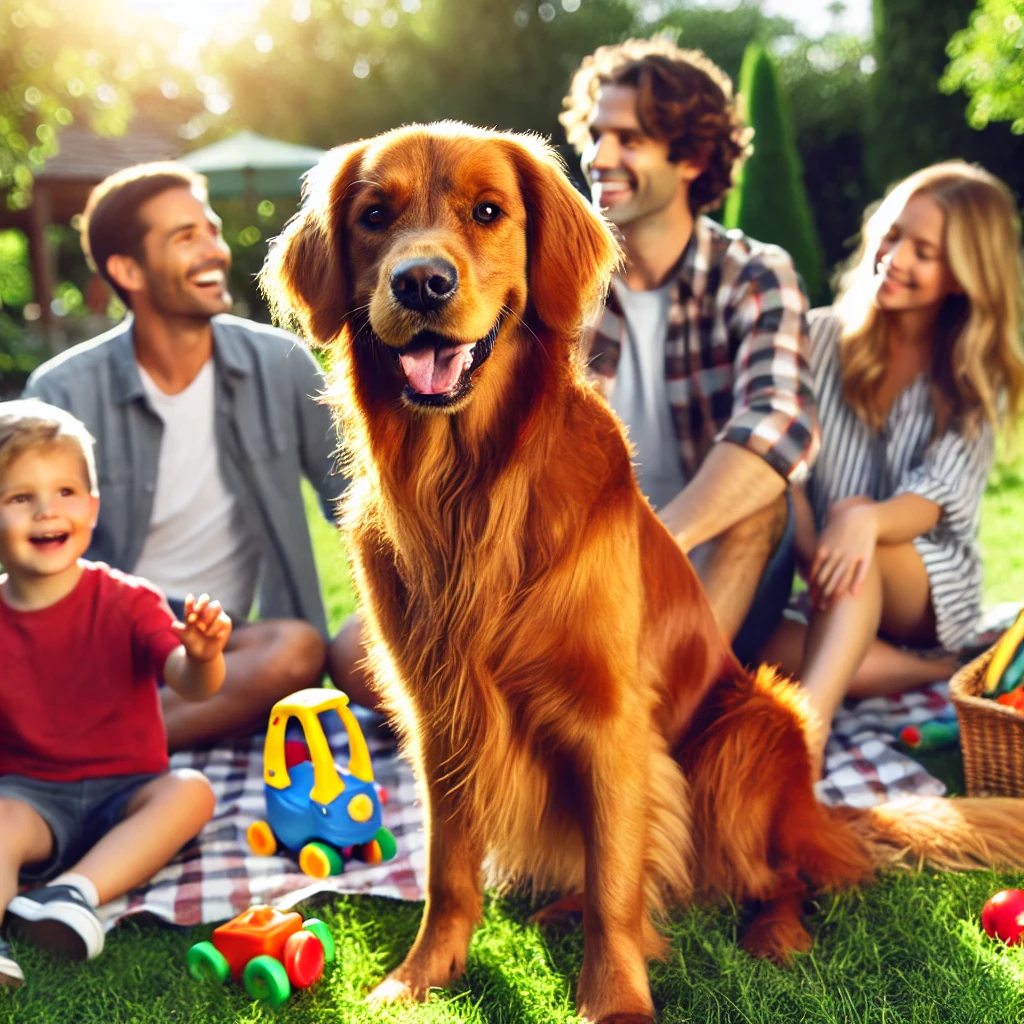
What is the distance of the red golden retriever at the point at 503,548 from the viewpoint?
214cm

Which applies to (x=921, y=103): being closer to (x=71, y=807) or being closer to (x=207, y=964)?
(x=71, y=807)

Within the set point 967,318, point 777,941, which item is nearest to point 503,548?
point 777,941

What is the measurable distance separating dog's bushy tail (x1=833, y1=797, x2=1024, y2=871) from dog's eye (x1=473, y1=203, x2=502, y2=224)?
161 centimetres

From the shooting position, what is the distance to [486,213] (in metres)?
2.16

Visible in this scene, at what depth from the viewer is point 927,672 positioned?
3.81 meters

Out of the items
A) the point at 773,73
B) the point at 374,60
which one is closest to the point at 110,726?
the point at 773,73

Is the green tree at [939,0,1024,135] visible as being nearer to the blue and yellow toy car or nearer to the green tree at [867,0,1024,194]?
the blue and yellow toy car

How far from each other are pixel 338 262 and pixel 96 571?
1112 mm

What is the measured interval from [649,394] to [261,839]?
1847 mm

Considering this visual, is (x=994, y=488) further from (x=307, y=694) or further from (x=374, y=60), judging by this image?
(x=374, y=60)

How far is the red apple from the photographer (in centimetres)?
233

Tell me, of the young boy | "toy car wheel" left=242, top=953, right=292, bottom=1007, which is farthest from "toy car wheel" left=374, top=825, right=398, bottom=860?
"toy car wheel" left=242, top=953, right=292, bottom=1007

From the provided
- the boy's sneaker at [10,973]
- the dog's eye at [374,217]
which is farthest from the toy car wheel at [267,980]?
the dog's eye at [374,217]

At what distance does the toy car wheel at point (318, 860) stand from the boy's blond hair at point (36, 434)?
1.04m
